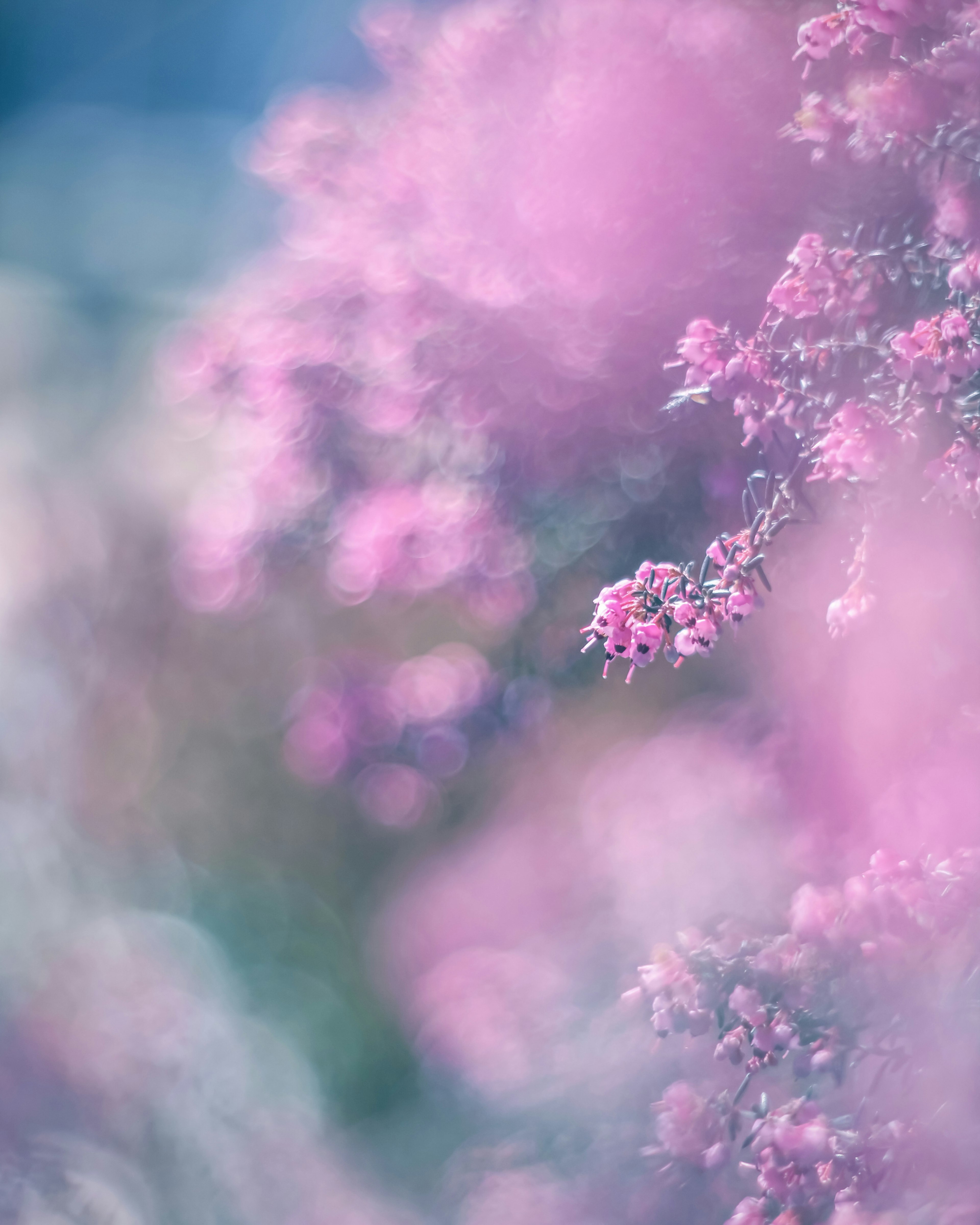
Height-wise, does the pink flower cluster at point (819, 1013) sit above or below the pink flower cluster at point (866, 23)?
below

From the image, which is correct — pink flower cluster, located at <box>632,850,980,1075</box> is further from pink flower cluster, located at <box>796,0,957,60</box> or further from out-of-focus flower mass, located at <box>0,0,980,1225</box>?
pink flower cluster, located at <box>796,0,957,60</box>

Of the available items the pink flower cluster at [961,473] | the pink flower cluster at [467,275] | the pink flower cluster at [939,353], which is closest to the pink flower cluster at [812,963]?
the pink flower cluster at [961,473]

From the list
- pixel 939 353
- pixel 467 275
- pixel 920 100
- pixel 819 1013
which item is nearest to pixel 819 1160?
pixel 819 1013

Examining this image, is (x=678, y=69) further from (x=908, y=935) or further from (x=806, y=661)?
(x=908, y=935)

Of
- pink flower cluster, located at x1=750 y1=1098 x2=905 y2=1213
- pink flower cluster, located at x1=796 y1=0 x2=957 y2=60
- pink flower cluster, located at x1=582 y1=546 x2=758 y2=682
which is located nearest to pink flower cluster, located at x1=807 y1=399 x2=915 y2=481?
pink flower cluster, located at x1=582 y1=546 x2=758 y2=682

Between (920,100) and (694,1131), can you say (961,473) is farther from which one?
(694,1131)

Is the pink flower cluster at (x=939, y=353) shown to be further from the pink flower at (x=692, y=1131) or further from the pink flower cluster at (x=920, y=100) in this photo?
the pink flower at (x=692, y=1131)
